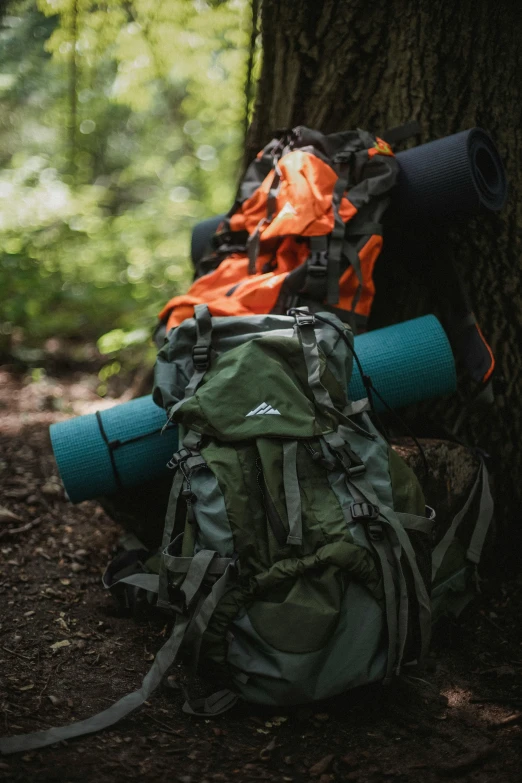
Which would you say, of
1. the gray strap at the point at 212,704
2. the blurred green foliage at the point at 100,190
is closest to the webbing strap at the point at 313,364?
the gray strap at the point at 212,704

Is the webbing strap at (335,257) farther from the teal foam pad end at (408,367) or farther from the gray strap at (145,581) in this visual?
the gray strap at (145,581)

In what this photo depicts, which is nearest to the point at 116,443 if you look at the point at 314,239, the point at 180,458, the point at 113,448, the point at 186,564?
the point at 113,448

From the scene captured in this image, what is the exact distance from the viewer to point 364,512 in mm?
2080

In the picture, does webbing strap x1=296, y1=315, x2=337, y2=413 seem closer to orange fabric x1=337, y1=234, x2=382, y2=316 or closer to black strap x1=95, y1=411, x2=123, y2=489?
orange fabric x1=337, y1=234, x2=382, y2=316

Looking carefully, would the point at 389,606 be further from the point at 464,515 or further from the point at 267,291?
the point at 267,291

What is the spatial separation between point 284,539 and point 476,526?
1.13 metres

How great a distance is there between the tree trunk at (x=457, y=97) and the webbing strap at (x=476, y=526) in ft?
1.29

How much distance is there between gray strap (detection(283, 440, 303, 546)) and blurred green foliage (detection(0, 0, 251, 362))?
2467 mm

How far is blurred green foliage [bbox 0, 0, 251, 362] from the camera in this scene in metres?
5.36

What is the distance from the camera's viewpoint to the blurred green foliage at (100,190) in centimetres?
536

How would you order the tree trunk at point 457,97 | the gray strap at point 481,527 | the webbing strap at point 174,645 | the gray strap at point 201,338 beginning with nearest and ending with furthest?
the webbing strap at point 174,645 → the gray strap at point 201,338 → the gray strap at point 481,527 → the tree trunk at point 457,97

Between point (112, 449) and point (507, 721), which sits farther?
point (112, 449)

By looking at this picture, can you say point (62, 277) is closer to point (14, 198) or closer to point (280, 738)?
point (14, 198)

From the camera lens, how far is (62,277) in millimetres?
5891
